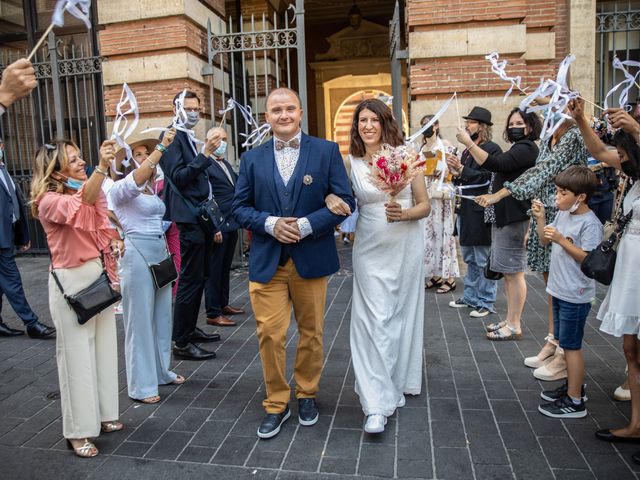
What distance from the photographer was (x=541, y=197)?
4.79m

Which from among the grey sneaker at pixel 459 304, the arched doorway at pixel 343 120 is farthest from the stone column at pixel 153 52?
the arched doorway at pixel 343 120

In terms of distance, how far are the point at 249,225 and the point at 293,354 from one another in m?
2.03

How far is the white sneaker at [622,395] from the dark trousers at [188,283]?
3.53 m

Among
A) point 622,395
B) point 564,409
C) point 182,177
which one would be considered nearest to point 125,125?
point 182,177

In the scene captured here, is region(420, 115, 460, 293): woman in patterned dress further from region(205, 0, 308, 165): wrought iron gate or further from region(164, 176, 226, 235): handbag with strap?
Answer: region(164, 176, 226, 235): handbag with strap

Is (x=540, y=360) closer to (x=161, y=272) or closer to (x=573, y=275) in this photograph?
(x=573, y=275)

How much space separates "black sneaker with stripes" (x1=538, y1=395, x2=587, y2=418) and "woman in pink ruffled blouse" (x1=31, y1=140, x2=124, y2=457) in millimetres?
2986

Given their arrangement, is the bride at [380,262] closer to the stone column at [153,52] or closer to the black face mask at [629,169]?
the black face mask at [629,169]

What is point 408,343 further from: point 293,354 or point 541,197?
point 541,197

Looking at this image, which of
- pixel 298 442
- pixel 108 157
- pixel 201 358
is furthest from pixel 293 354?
pixel 108 157

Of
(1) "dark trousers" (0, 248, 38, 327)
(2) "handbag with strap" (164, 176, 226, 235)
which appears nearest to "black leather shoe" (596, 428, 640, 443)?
(2) "handbag with strap" (164, 176, 226, 235)

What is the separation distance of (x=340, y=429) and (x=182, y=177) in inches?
106

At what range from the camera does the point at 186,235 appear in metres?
5.24

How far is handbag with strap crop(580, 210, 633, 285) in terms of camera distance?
3.36m
